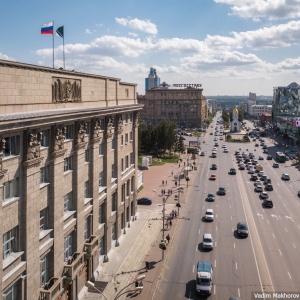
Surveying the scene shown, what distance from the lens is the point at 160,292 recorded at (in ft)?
123

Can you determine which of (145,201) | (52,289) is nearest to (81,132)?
(52,289)

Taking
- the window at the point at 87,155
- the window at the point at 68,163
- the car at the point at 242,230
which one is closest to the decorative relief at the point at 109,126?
the window at the point at 87,155

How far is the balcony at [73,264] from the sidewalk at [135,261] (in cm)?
316

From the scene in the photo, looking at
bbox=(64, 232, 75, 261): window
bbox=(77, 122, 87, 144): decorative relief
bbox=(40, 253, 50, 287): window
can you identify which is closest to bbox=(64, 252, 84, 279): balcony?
bbox=(64, 232, 75, 261): window

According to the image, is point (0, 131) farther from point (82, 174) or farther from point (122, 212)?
point (122, 212)

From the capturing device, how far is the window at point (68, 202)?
34656mm

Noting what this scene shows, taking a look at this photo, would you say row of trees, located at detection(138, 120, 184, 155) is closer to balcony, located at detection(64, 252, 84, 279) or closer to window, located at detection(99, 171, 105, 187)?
window, located at detection(99, 171, 105, 187)

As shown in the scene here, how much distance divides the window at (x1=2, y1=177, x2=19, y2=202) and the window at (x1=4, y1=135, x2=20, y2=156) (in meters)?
1.84

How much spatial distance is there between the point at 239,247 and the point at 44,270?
87.3 ft

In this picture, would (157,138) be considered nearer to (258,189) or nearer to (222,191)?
(222,191)

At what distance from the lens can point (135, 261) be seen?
44.2 meters

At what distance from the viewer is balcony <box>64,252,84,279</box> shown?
33.3 metres

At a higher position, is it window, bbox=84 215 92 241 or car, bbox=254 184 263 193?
window, bbox=84 215 92 241

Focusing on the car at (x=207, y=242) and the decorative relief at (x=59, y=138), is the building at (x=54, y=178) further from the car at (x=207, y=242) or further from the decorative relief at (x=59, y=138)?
the car at (x=207, y=242)
